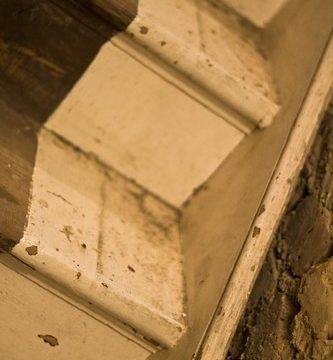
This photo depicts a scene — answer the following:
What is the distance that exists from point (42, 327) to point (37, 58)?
0.60m

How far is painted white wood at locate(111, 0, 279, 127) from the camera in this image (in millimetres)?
1203

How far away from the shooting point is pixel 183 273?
1250 millimetres

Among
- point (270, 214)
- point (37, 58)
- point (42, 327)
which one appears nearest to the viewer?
point (42, 327)

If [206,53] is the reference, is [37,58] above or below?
below

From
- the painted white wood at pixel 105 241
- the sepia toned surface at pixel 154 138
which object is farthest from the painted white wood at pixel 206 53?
the painted white wood at pixel 105 241

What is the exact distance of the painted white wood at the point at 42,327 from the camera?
3.12 ft

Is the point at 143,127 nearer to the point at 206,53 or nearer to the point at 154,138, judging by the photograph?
Result: the point at 154,138

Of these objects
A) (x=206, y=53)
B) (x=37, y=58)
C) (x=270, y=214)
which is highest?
(x=206, y=53)

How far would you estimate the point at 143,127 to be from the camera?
4.39ft

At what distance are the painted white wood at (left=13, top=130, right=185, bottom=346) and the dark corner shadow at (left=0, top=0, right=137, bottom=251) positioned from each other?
52 mm

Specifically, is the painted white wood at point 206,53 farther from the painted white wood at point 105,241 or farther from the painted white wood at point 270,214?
the painted white wood at point 105,241

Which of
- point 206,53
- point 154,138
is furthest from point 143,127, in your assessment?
point 206,53

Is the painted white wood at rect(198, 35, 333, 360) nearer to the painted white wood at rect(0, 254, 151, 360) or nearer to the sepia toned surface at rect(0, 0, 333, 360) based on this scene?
the sepia toned surface at rect(0, 0, 333, 360)

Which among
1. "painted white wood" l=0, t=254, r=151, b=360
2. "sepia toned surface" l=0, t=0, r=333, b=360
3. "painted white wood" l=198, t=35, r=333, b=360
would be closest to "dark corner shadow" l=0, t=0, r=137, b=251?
"sepia toned surface" l=0, t=0, r=333, b=360
